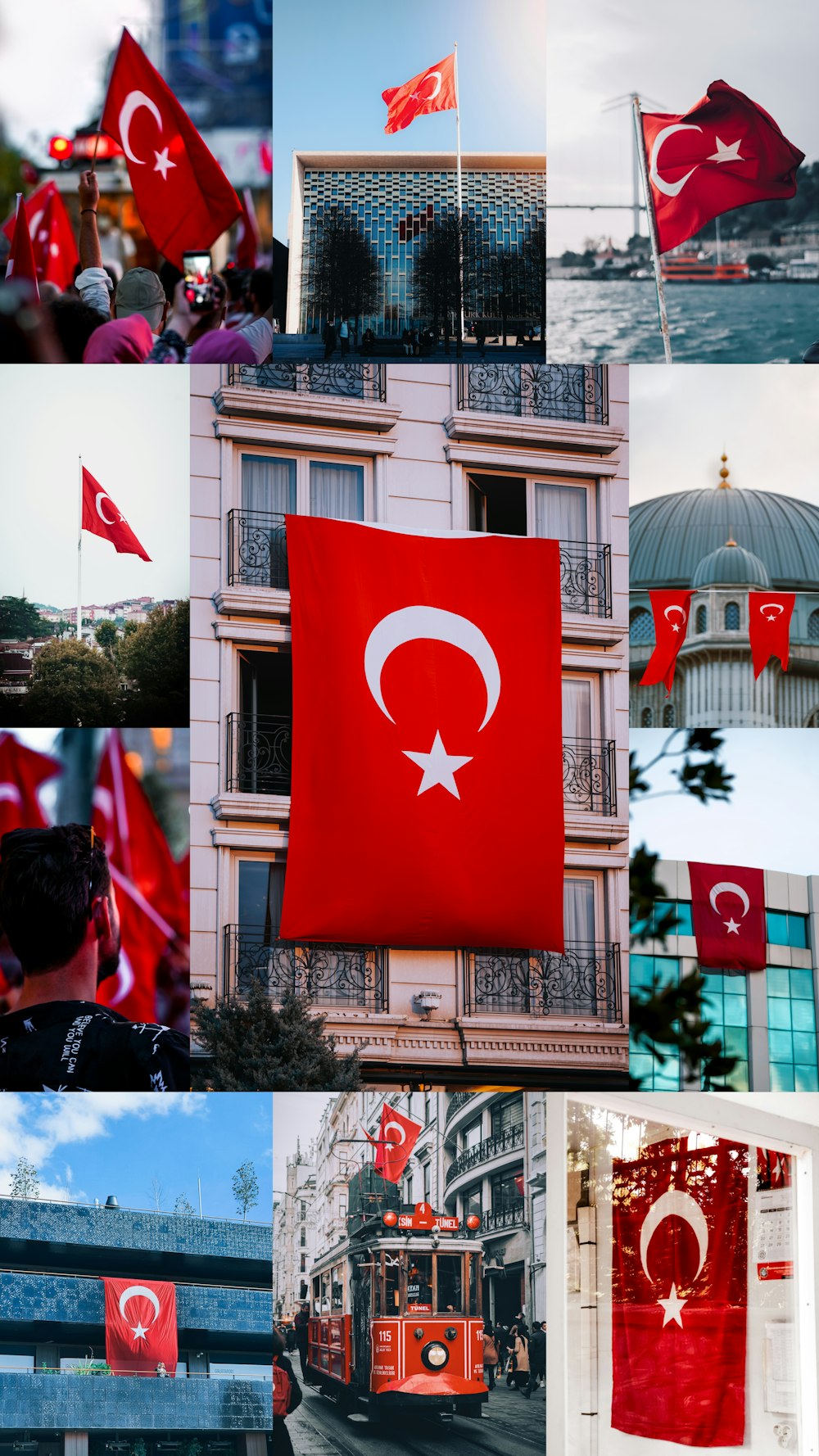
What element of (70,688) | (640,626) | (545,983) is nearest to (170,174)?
(70,688)

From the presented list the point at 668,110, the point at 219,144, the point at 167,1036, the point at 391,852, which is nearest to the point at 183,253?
the point at 219,144

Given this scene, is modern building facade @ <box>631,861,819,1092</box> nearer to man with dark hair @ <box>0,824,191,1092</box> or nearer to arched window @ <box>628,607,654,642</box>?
arched window @ <box>628,607,654,642</box>

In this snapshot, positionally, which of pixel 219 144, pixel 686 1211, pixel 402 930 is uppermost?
pixel 219 144

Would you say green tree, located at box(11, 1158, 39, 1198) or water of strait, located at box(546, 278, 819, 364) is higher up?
Answer: water of strait, located at box(546, 278, 819, 364)

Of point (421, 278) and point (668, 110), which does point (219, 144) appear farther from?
point (668, 110)

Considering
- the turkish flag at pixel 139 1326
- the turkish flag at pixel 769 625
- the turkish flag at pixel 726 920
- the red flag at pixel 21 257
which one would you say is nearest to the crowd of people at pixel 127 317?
the red flag at pixel 21 257

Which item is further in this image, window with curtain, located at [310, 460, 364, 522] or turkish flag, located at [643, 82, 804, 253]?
turkish flag, located at [643, 82, 804, 253]

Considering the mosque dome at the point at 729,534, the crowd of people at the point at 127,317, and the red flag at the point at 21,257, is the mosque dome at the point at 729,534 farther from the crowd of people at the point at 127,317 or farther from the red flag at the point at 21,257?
A: the red flag at the point at 21,257

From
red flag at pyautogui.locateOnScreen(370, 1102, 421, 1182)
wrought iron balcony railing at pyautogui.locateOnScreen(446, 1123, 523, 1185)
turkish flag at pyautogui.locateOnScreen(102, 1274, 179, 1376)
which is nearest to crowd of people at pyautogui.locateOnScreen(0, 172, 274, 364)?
red flag at pyautogui.locateOnScreen(370, 1102, 421, 1182)
